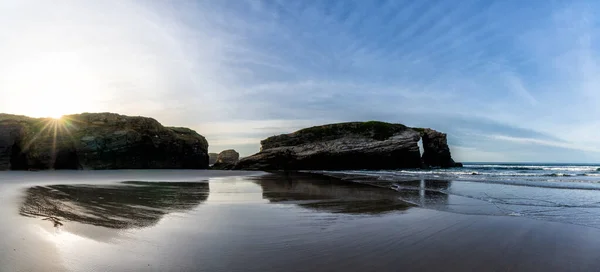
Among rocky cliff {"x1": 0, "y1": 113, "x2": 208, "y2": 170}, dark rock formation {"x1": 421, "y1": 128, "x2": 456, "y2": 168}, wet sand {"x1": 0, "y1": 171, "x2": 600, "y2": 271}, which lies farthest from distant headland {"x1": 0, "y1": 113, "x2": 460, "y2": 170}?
wet sand {"x1": 0, "y1": 171, "x2": 600, "y2": 271}

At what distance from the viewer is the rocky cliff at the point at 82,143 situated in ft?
103

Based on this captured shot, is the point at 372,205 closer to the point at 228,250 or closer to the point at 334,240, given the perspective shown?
the point at 334,240

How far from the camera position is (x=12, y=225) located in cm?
459

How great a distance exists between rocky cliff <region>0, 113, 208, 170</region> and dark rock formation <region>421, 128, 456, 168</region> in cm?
3924

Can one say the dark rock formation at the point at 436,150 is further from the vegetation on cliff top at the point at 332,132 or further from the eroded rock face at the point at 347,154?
the eroded rock face at the point at 347,154

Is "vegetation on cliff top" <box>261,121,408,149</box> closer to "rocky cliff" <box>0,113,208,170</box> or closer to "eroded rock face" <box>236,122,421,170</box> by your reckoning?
"eroded rock face" <box>236,122,421,170</box>

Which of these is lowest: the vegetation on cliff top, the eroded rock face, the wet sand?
the wet sand

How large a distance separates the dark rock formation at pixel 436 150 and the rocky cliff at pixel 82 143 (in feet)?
129

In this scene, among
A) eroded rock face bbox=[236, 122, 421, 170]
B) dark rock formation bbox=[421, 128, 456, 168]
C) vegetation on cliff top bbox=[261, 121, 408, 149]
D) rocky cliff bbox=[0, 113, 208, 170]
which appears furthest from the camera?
dark rock formation bbox=[421, 128, 456, 168]

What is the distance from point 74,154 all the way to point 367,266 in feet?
128

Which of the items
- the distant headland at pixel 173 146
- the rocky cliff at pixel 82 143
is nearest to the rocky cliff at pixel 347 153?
the distant headland at pixel 173 146

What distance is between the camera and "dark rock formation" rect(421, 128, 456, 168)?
155ft

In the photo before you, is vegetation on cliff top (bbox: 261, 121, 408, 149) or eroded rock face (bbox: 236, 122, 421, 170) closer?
eroded rock face (bbox: 236, 122, 421, 170)

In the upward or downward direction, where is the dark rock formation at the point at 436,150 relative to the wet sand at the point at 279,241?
upward
